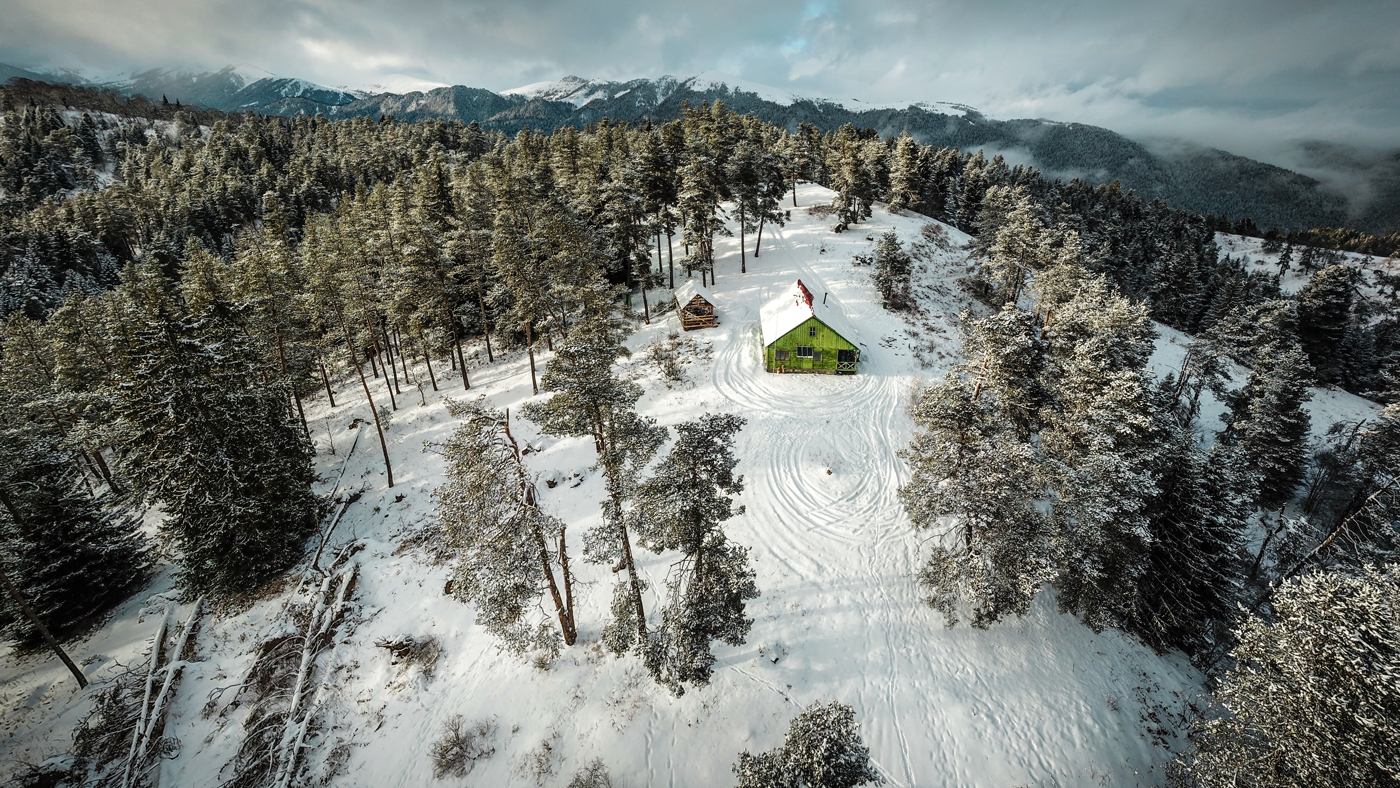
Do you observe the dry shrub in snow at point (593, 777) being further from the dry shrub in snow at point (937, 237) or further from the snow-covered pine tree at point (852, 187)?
the dry shrub in snow at point (937, 237)

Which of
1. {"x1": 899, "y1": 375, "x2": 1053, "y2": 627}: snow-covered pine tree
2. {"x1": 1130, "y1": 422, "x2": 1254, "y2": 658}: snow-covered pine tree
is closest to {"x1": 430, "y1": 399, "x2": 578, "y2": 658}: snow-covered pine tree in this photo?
{"x1": 899, "y1": 375, "x2": 1053, "y2": 627}: snow-covered pine tree

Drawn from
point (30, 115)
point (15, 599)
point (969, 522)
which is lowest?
point (15, 599)

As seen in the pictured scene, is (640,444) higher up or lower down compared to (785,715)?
higher up

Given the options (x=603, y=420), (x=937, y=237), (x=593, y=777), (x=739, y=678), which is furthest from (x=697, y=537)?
(x=937, y=237)

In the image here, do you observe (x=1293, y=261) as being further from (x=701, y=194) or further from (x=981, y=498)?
(x=981, y=498)

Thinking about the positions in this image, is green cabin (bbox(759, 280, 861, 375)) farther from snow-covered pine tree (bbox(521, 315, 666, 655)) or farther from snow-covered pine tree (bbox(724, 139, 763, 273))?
snow-covered pine tree (bbox(521, 315, 666, 655))

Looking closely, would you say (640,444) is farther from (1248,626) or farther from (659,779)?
(1248,626)

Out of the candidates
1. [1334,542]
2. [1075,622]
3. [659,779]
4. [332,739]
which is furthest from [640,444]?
[1334,542]
